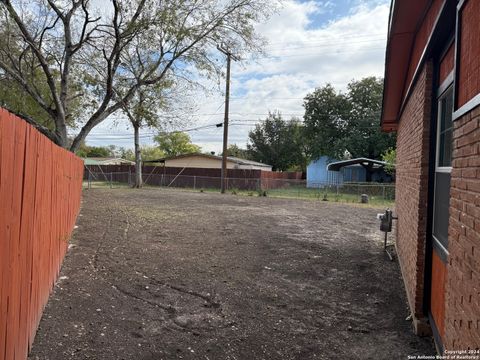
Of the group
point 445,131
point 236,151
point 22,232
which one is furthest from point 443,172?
point 236,151

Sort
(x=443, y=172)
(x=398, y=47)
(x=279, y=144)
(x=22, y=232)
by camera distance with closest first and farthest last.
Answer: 1. (x=22, y=232)
2. (x=443, y=172)
3. (x=398, y=47)
4. (x=279, y=144)

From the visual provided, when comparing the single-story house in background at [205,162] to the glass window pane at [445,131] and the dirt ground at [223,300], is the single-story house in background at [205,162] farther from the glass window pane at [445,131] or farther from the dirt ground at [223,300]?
the glass window pane at [445,131]

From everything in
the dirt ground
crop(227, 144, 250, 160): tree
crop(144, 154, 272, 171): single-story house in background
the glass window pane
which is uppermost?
crop(227, 144, 250, 160): tree

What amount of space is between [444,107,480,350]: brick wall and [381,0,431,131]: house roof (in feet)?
8.37

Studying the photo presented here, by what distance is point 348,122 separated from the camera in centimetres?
4056

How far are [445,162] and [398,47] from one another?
274cm

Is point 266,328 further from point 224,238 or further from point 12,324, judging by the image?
point 224,238

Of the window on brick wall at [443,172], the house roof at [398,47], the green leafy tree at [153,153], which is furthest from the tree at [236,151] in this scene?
the window on brick wall at [443,172]

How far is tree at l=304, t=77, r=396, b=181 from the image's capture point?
128 ft

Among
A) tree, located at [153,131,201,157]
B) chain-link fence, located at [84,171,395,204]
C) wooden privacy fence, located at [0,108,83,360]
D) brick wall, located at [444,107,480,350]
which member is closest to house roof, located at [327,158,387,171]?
chain-link fence, located at [84,171,395,204]

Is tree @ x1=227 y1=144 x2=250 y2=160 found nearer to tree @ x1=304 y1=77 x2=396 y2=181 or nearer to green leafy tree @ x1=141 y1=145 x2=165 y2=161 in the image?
green leafy tree @ x1=141 y1=145 x2=165 y2=161

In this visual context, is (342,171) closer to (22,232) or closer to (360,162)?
(360,162)

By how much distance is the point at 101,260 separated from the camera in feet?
20.4

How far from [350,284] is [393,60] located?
3701 mm
